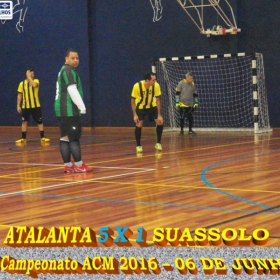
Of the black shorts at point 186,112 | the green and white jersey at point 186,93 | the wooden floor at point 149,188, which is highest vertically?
the green and white jersey at point 186,93

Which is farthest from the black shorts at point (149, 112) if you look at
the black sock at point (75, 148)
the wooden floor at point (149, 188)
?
the black sock at point (75, 148)

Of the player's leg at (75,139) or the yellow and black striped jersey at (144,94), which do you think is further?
the yellow and black striped jersey at (144,94)

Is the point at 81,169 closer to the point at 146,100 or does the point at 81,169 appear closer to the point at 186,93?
the point at 146,100

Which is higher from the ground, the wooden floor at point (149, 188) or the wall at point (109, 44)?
the wall at point (109, 44)

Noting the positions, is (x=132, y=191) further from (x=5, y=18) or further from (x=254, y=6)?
(x=5, y=18)

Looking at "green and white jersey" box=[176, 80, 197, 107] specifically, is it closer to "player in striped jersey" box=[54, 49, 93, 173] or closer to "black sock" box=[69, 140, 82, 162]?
"player in striped jersey" box=[54, 49, 93, 173]

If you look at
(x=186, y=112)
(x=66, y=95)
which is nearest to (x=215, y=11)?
(x=186, y=112)

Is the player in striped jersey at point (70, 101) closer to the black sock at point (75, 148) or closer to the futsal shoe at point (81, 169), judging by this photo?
the black sock at point (75, 148)

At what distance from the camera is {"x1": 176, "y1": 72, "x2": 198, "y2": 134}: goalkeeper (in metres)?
17.1

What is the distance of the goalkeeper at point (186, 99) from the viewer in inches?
674

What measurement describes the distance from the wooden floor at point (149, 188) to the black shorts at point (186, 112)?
414 cm

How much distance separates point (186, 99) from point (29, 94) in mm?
4192

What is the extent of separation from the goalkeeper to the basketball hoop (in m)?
1.69

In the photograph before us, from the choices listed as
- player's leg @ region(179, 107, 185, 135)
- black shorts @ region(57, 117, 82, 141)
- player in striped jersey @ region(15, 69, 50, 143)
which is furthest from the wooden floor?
player's leg @ region(179, 107, 185, 135)
